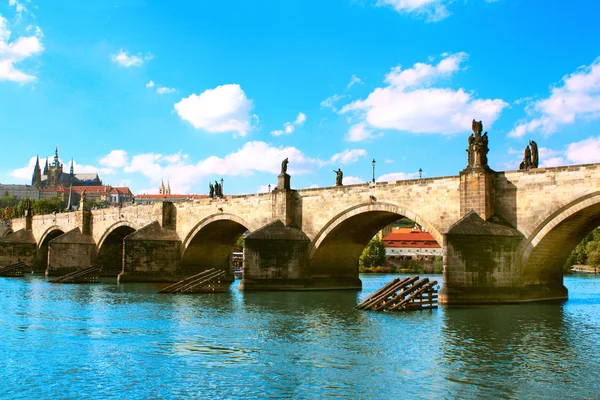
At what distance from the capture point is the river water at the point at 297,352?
1203 cm

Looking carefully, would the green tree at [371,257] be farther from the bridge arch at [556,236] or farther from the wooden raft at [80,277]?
the bridge arch at [556,236]

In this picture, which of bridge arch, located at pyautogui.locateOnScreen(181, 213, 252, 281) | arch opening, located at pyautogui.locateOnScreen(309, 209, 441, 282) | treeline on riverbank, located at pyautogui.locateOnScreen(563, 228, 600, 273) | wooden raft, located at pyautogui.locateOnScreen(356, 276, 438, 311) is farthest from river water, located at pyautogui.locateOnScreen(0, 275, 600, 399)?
treeline on riverbank, located at pyautogui.locateOnScreen(563, 228, 600, 273)

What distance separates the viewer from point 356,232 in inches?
1362

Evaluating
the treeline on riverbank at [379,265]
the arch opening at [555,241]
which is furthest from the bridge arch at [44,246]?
the arch opening at [555,241]

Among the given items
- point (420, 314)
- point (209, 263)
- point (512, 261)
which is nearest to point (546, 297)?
point (512, 261)

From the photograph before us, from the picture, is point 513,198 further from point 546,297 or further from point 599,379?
point 599,379

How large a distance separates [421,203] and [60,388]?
19675 millimetres

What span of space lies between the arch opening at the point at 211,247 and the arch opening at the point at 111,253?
11.5m

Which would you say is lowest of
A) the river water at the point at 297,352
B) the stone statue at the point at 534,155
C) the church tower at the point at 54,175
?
the river water at the point at 297,352

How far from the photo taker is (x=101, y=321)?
21797 mm

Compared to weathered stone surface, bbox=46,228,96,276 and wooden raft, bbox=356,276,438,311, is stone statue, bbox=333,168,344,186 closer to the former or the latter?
wooden raft, bbox=356,276,438,311

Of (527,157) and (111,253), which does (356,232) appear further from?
(111,253)

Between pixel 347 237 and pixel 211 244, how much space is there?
1389 cm

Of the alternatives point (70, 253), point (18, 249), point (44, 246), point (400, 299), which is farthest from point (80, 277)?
point (400, 299)
